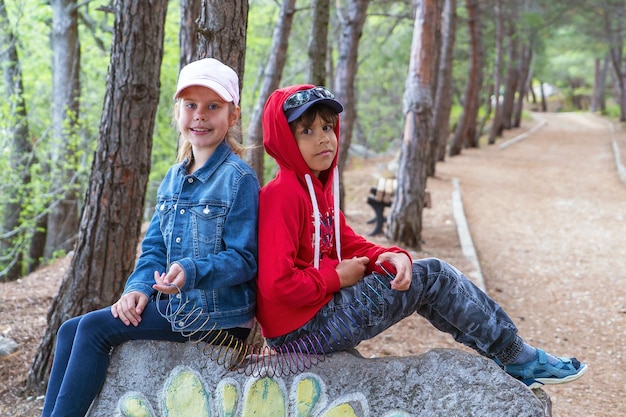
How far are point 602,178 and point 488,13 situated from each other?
8.72 meters

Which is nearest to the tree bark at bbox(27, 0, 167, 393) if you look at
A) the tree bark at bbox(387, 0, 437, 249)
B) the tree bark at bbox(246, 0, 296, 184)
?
the tree bark at bbox(246, 0, 296, 184)

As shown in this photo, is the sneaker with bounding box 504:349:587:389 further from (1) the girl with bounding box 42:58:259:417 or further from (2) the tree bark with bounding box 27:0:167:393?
(2) the tree bark with bounding box 27:0:167:393

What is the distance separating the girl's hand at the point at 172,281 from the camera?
100 inches

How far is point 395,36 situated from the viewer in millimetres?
19547

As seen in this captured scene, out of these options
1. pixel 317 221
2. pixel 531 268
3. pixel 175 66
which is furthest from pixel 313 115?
pixel 175 66

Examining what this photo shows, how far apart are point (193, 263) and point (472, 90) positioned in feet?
60.1

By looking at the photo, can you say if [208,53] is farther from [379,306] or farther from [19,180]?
[19,180]

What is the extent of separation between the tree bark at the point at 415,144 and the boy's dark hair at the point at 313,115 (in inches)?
230

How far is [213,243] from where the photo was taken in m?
2.80

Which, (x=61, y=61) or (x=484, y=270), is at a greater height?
(x=61, y=61)

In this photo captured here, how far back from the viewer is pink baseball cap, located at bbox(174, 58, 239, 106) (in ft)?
9.57

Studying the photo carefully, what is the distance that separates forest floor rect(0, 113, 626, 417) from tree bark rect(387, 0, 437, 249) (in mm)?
407

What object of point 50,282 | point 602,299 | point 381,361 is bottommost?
point 50,282

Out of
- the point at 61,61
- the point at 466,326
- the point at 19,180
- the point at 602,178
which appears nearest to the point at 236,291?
the point at 466,326
